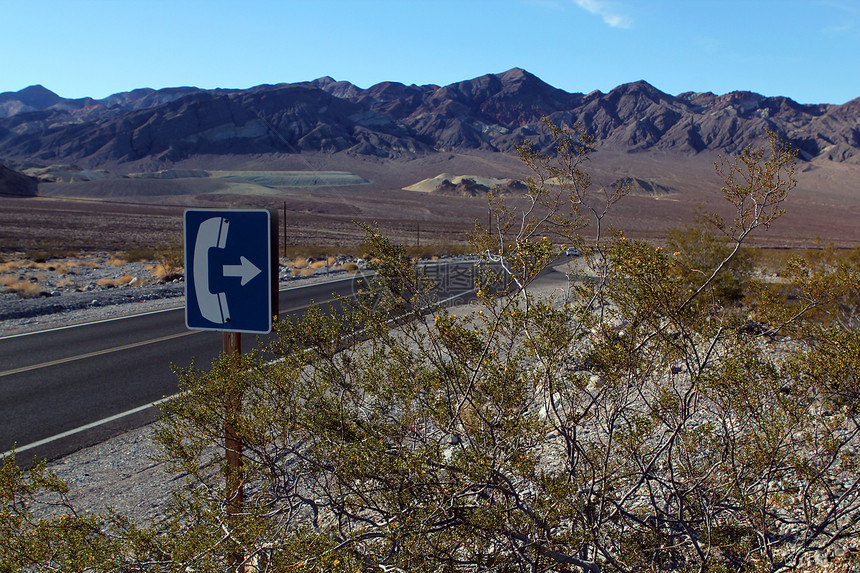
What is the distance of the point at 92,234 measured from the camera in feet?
153

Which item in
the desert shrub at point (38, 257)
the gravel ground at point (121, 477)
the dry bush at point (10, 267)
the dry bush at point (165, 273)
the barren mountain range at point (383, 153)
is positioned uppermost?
the barren mountain range at point (383, 153)

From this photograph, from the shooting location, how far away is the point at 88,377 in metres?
8.55

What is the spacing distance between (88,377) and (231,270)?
6.55 metres

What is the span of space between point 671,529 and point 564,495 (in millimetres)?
900

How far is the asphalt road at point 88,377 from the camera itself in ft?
21.2

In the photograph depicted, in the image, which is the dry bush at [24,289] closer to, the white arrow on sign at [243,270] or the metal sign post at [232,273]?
the metal sign post at [232,273]

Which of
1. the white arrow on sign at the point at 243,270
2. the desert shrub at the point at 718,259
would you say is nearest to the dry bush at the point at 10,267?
the desert shrub at the point at 718,259

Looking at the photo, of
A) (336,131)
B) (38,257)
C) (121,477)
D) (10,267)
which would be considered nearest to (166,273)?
(10,267)

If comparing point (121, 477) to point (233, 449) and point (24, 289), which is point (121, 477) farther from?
point (24, 289)

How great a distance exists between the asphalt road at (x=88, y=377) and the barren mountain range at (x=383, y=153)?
55134 millimetres

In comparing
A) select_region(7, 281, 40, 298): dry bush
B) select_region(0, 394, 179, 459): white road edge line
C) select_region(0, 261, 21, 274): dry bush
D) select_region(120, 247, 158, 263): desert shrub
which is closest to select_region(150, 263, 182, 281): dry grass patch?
select_region(7, 281, 40, 298): dry bush

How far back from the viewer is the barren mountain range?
300 feet

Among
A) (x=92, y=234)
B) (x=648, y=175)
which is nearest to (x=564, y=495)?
(x=92, y=234)

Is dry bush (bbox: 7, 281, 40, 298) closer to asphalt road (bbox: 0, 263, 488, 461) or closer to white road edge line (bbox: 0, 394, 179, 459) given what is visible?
asphalt road (bbox: 0, 263, 488, 461)
